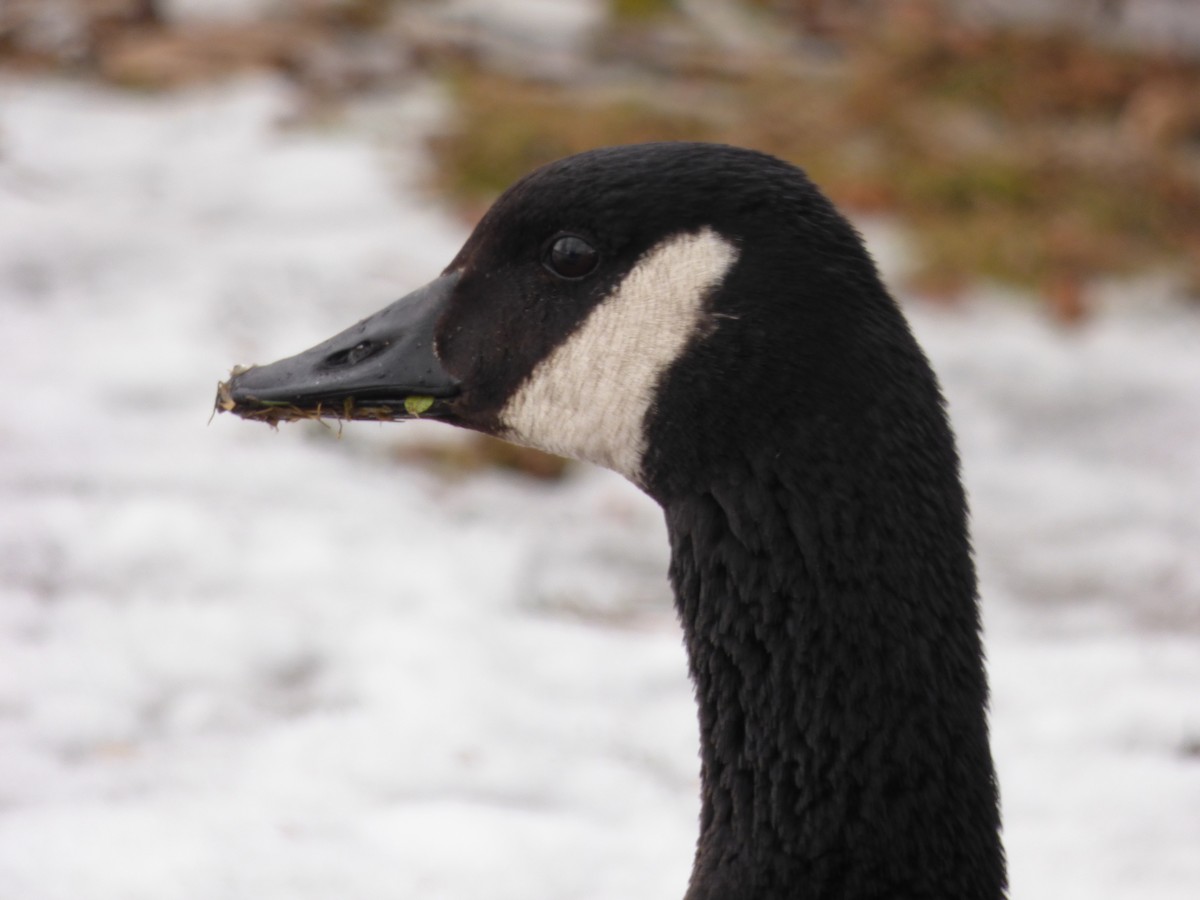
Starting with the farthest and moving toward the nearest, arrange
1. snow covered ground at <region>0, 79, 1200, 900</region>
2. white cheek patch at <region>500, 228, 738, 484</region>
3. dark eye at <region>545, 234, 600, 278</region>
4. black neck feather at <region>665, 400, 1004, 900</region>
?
snow covered ground at <region>0, 79, 1200, 900</region> → dark eye at <region>545, 234, 600, 278</region> → white cheek patch at <region>500, 228, 738, 484</region> → black neck feather at <region>665, 400, 1004, 900</region>

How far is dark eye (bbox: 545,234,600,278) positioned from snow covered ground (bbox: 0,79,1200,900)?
5.28 feet

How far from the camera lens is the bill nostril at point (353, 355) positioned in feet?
10.1

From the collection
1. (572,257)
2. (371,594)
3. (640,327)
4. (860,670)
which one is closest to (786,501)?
(860,670)

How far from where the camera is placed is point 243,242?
710 cm

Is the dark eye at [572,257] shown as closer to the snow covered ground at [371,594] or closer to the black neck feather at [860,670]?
the black neck feather at [860,670]

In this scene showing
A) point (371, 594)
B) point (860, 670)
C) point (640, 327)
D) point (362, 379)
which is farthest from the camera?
point (371, 594)

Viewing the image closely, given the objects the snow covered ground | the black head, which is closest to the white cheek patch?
the black head

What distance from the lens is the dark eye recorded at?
2.91 meters

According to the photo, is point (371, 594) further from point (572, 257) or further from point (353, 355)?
point (572, 257)

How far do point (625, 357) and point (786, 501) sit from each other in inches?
16.5

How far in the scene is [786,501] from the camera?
271 centimetres

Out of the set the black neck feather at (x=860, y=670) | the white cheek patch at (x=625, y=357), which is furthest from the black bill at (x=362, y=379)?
the black neck feather at (x=860, y=670)

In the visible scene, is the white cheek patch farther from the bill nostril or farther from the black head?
the bill nostril

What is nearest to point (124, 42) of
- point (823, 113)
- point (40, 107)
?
point (40, 107)
